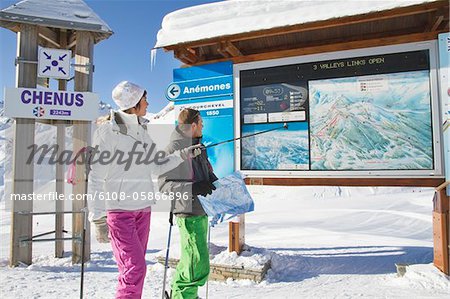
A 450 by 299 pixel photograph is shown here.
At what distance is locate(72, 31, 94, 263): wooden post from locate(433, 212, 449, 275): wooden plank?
5.40m

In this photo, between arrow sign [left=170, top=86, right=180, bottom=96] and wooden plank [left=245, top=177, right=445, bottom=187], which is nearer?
wooden plank [left=245, top=177, right=445, bottom=187]

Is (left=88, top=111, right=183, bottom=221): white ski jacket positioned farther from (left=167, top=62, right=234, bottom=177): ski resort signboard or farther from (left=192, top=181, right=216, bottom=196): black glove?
(left=167, top=62, right=234, bottom=177): ski resort signboard

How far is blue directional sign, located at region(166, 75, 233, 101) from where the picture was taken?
5.29 metres

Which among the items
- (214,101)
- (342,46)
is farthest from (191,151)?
(342,46)

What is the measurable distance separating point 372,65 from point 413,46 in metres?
0.54

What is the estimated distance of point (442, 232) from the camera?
13.6ft

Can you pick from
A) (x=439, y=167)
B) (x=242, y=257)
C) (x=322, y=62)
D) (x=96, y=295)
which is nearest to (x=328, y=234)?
(x=242, y=257)

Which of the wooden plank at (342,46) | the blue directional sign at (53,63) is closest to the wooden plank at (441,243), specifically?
the wooden plank at (342,46)

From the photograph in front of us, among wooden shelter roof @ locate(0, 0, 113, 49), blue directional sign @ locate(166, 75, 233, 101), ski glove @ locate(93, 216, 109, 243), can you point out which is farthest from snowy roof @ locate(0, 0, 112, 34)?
ski glove @ locate(93, 216, 109, 243)

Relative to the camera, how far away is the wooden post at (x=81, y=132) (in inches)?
215

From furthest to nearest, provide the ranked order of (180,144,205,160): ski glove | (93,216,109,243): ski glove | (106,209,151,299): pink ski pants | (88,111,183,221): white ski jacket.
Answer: (180,144,205,160): ski glove, (93,216,109,243): ski glove, (88,111,183,221): white ski jacket, (106,209,151,299): pink ski pants

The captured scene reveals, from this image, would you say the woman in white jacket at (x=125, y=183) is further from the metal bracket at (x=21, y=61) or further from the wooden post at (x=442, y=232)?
the metal bracket at (x=21, y=61)

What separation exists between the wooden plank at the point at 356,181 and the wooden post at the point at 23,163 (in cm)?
373

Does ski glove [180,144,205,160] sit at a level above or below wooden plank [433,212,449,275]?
above
